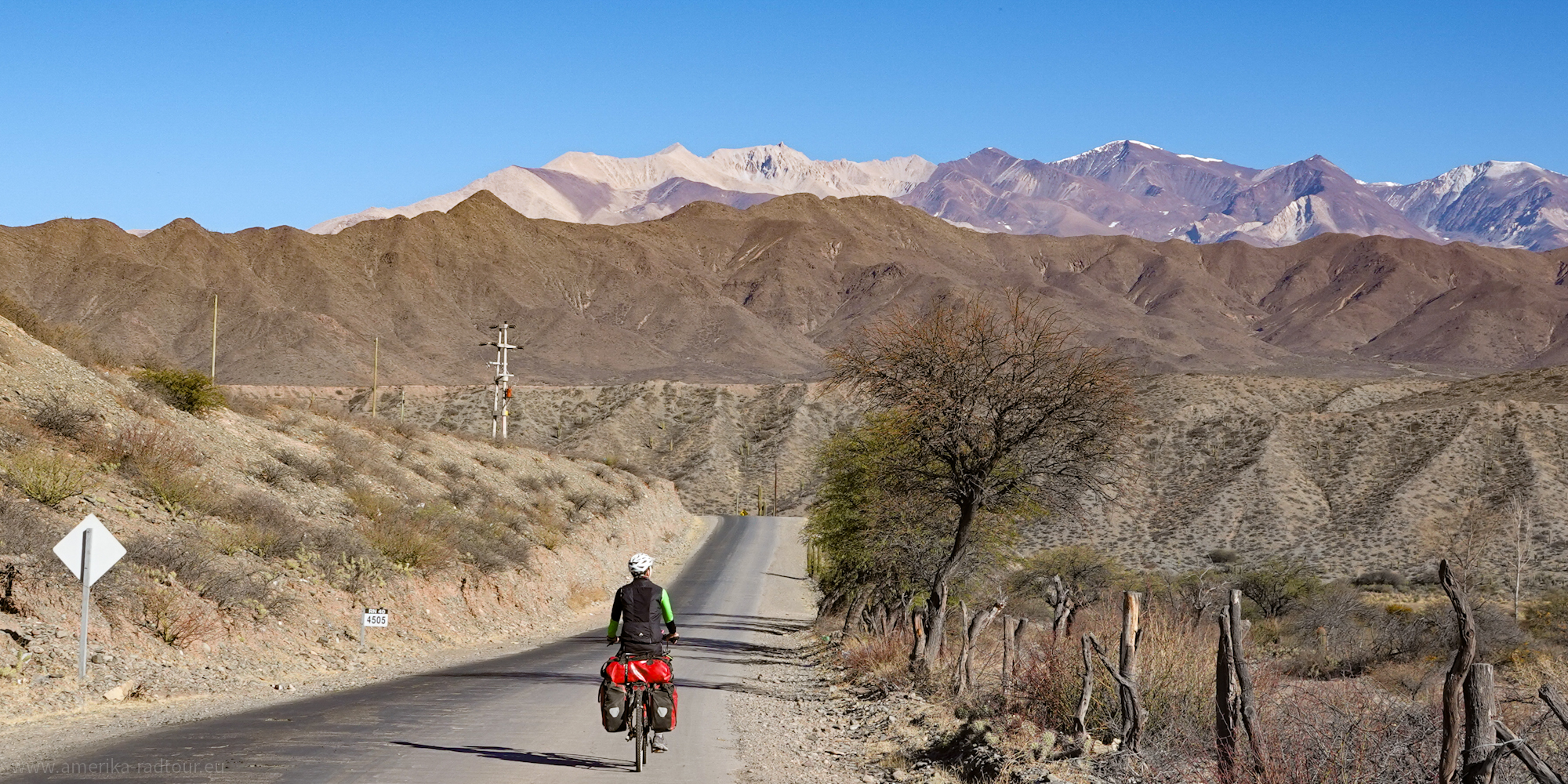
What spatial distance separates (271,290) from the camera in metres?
179

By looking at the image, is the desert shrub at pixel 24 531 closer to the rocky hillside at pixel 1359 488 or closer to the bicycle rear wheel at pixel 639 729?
the bicycle rear wheel at pixel 639 729

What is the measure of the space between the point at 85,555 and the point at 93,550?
0.11 m

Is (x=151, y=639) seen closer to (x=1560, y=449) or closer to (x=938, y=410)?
(x=938, y=410)

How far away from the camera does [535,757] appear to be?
11.6 meters

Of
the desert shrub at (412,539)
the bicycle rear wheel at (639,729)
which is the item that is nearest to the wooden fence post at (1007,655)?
the bicycle rear wheel at (639,729)

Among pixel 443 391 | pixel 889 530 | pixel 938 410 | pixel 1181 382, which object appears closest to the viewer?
pixel 938 410

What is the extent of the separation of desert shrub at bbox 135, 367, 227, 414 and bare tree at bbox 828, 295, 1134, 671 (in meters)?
20.2

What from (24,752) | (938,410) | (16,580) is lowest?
(24,752)

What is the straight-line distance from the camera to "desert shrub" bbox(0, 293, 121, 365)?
32.8 m

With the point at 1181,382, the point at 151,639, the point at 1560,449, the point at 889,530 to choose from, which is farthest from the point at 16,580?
the point at 1181,382

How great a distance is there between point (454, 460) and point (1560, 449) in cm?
5828

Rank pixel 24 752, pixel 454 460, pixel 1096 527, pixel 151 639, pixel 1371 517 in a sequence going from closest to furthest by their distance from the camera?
pixel 24 752, pixel 151 639, pixel 454 460, pixel 1371 517, pixel 1096 527

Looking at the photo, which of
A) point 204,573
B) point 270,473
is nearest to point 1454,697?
point 204,573

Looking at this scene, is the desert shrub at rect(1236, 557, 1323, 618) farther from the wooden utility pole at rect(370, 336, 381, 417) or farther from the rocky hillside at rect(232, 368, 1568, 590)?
the wooden utility pole at rect(370, 336, 381, 417)
